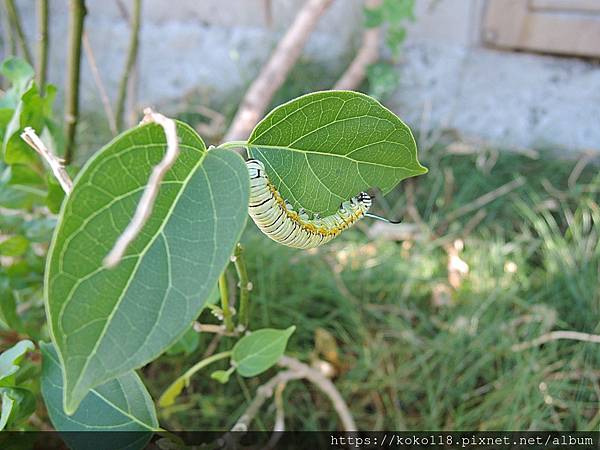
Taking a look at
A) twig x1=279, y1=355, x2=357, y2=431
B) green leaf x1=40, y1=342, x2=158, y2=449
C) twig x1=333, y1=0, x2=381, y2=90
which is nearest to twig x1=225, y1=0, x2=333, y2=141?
twig x1=333, y1=0, x2=381, y2=90

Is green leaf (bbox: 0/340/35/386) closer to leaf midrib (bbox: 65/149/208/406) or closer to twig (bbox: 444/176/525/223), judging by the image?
leaf midrib (bbox: 65/149/208/406)

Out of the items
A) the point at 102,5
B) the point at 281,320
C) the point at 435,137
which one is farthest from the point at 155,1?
the point at 281,320

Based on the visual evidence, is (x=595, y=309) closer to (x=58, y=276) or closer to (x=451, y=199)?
(x=451, y=199)

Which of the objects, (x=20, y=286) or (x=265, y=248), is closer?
(x=20, y=286)

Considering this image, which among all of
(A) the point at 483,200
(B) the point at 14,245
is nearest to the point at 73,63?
(B) the point at 14,245

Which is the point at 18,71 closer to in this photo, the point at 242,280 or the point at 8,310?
the point at 8,310

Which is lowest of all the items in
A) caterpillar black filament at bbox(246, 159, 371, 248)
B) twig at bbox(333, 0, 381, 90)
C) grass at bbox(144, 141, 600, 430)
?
grass at bbox(144, 141, 600, 430)
